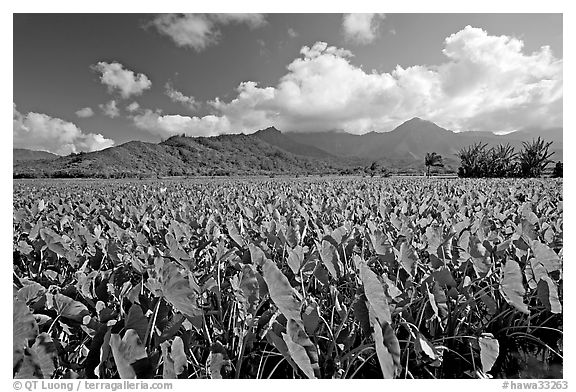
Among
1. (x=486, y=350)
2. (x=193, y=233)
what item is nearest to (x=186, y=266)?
(x=193, y=233)

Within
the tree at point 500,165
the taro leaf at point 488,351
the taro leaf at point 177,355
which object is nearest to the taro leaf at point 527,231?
the taro leaf at point 488,351

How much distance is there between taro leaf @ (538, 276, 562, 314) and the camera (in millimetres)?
1076

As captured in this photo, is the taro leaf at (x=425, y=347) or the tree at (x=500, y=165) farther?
the tree at (x=500, y=165)

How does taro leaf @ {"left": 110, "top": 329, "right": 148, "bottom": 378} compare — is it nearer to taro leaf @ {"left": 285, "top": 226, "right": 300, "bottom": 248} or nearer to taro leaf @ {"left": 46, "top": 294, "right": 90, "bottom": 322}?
taro leaf @ {"left": 46, "top": 294, "right": 90, "bottom": 322}

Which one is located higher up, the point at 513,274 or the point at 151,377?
the point at 513,274

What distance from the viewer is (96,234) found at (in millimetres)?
1743

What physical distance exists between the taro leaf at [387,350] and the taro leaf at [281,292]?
0.71 ft

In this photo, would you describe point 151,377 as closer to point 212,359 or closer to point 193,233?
point 212,359

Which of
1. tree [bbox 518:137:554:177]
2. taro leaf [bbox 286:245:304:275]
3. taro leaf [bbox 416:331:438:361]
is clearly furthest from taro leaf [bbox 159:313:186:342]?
tree [bbox 518:137:554:177]

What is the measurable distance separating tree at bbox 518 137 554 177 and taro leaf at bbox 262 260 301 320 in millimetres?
28358

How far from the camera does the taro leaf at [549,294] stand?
42.4 inches

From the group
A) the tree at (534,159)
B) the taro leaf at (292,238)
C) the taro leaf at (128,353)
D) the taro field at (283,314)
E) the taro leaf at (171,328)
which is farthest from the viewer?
the tree at (534,159)

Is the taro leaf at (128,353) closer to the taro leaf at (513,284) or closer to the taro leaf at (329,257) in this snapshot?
the taro leaf at (329,257)
